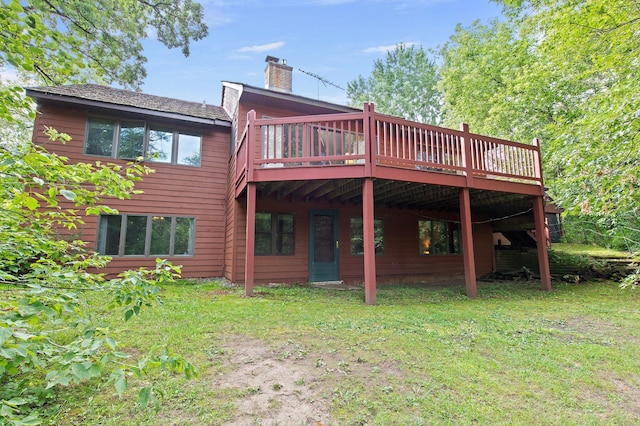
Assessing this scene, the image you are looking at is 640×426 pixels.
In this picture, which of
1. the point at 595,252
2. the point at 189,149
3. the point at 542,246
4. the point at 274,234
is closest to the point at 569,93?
the point at 595,252

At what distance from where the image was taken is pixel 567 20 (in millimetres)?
8359

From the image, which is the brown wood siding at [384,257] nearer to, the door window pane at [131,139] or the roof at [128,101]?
the roof at [128,101]

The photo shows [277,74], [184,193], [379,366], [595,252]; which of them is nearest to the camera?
[379,366]

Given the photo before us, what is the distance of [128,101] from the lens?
8.57 m

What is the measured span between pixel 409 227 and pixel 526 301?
14.7ft

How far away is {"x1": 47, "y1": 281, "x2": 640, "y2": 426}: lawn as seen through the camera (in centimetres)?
207

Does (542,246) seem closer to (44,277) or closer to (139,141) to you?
(44,277)

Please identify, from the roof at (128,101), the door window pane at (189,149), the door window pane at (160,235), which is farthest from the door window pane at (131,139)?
A: the door window pane at (160,235)

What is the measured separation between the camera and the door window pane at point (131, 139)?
8422 mm

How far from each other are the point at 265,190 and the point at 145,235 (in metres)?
3.56

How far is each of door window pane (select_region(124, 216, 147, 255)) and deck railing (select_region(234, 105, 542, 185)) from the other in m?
3.10

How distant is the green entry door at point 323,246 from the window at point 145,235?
3.45 meters

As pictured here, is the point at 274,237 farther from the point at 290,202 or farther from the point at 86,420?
the point at 86,420

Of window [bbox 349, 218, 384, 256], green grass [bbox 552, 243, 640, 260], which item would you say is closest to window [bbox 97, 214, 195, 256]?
window [bbox 349, 218, 384, 256]
